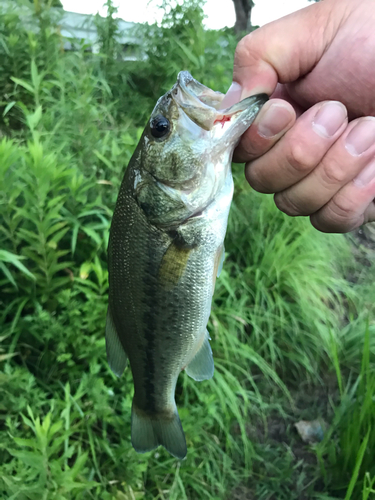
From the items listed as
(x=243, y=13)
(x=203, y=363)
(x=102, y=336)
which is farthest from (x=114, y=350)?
(x=243, y=13)

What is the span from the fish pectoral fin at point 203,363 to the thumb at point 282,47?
3.17 ft

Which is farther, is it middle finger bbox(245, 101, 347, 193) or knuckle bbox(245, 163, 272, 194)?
knuckle bbox(245, 163, 272, 194)

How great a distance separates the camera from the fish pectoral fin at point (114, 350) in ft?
4.80

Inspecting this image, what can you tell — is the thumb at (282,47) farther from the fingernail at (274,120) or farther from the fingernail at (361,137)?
the fingernail at (361,137)

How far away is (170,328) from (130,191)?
1.74ft

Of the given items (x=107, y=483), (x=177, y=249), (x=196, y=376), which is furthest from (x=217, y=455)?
(x=177, y=249)

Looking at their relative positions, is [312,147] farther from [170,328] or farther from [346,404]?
[346,404]

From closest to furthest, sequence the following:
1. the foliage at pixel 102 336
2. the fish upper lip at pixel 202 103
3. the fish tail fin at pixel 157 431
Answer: the fish upper lip at pixel 202 103, the fish tail fin at pixel 157 431, the foliage at pixel 102 336

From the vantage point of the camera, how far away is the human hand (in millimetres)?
1326

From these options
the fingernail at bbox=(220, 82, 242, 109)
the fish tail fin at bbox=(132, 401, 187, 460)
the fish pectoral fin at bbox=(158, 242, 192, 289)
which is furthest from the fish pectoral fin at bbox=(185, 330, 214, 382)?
the fingernail at bbox=(220, 82, 242, 109)

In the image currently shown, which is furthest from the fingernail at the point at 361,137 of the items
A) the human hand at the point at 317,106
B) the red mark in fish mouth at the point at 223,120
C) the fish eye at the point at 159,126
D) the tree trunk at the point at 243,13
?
the tree trunk at the point at 243,13

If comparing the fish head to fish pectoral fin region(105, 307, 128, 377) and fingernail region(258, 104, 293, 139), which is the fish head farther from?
fish pectoral fin region(105, 307, 128, 377)

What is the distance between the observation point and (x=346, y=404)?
8.25 feet

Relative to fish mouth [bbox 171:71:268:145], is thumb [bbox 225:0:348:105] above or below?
above
